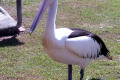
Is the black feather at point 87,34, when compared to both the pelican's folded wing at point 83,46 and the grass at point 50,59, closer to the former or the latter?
the pelican's folded wing at point 83,46

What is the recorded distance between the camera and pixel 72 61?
434 centimetres

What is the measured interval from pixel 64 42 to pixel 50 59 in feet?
5.84

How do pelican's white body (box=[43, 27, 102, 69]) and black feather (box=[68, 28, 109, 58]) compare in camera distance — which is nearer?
pelican's white body (box=[43, 27, 102, 69])

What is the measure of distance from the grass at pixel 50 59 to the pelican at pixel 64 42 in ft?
3.05

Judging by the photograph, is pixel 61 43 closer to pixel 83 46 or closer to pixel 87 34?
pixel 83 46

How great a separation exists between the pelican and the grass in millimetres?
929

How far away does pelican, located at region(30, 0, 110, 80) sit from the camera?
4113 millimetres

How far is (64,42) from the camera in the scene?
13.6ft

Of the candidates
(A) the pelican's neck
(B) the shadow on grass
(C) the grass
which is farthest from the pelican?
(B) the shadow on grass

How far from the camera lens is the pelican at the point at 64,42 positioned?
411 centimetres

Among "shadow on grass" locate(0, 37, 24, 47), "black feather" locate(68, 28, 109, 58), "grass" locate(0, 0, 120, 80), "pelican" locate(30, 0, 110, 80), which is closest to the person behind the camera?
"pelican" locate(30, 0, 110, 80)

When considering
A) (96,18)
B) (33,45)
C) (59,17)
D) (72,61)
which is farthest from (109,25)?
(72,61)

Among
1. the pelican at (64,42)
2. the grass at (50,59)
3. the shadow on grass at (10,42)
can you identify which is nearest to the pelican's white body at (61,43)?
the pelican at (64,42)

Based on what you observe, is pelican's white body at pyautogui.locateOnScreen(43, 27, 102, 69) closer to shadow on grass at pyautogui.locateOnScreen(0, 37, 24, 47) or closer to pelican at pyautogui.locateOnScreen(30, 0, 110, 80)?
pelican at pyautogui.locateOnScreen(30, 0, 110, 80)
